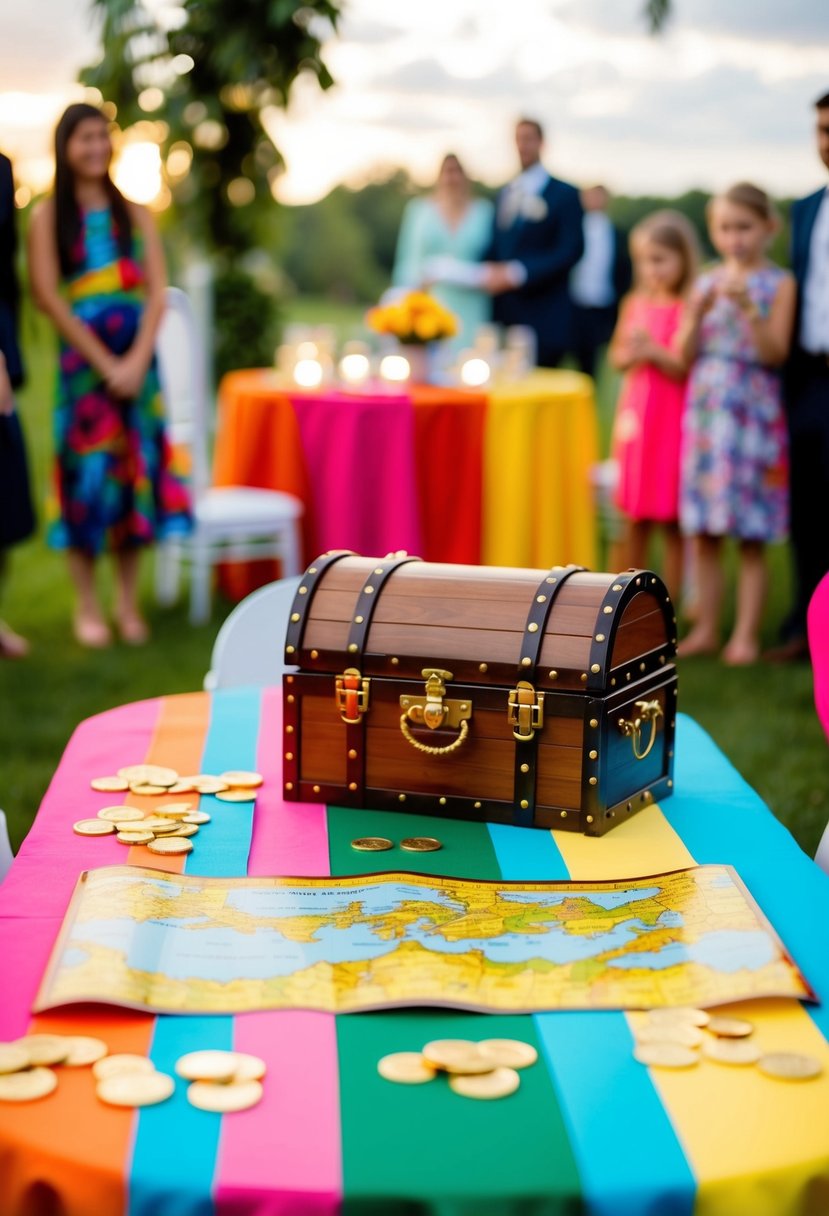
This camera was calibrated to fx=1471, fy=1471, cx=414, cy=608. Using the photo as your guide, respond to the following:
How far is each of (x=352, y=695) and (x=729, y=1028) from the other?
871 mm

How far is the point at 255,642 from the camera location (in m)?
2.97

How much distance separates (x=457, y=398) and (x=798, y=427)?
1402 millimetres

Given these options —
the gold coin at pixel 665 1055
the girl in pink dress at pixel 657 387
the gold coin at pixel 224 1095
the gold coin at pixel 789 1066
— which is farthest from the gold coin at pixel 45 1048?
the girl in pink dress at pixel 657 387

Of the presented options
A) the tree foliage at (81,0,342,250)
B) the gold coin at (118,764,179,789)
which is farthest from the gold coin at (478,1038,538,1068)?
the tree foliage at (81,0,342,250)

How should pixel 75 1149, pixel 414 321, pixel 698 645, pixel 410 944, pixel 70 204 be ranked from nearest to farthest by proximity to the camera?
pixel 75 1149 < pixel 410 944 < pixel 70 204 < pixel 698 645 < pixel 414 321

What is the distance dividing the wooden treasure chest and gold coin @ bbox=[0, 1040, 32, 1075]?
0.82 metres

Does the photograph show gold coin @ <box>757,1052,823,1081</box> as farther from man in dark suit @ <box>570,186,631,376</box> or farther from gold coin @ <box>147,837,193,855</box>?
man in dark suit @ <box>570,186,631,376</box>

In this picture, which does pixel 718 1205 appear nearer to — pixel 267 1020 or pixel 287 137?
pixel 267 1020

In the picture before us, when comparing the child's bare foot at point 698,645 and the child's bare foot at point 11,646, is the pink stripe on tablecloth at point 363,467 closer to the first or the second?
the child's bare foot at point 698,645

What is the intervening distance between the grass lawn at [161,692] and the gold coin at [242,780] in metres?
1.91

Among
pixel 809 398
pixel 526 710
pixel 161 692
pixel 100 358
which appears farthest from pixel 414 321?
pixel 526 710

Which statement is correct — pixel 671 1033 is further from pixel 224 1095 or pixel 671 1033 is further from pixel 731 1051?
pixel 224 1095

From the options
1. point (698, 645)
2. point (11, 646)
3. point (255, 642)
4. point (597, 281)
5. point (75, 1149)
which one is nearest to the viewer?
point (75, 1149)

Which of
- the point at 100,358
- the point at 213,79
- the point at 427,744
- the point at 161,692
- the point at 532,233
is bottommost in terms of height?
the point at 161,692
